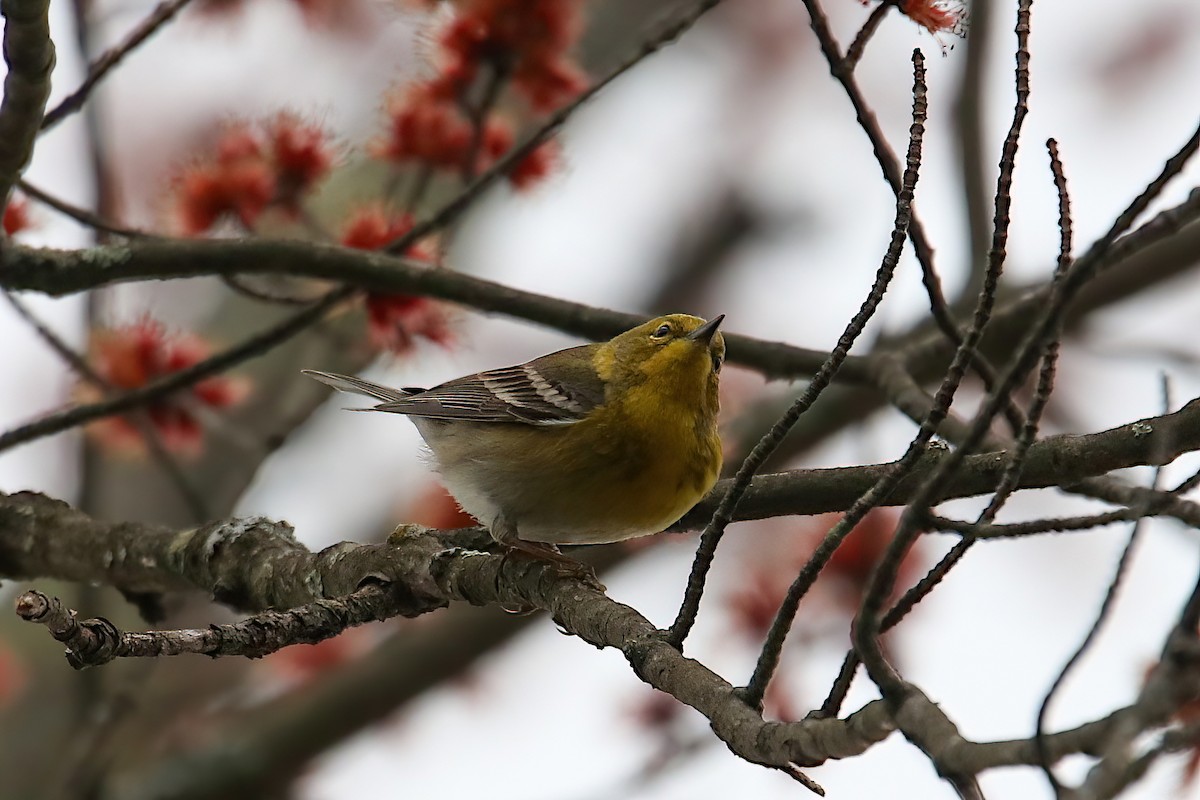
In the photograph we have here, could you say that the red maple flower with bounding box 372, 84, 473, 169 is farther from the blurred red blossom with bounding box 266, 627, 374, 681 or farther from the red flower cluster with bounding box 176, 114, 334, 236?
the blurred red blossom with bounding box 266, 627, 374, 681

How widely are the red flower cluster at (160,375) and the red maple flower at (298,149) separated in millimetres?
741

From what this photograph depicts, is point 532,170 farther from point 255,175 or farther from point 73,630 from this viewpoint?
point 73,630

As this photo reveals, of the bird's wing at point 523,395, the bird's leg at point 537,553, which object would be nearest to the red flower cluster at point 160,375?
the bird's wing at point 523,395

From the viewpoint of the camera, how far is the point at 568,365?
15.2 feet

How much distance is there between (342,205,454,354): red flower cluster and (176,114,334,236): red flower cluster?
26 centimetres

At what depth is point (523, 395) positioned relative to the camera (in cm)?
448

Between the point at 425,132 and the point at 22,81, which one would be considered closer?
the point at 22,81

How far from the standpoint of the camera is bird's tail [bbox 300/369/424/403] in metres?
4.78

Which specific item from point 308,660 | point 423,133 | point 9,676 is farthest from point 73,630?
point 9,676

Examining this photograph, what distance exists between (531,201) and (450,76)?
57 cm

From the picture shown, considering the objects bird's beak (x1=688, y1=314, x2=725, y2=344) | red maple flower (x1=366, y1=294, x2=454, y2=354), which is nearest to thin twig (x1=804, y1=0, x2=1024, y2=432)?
bird's beak (x1=688, y1=314, x2=725, y2=344)

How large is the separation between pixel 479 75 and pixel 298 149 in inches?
28.5

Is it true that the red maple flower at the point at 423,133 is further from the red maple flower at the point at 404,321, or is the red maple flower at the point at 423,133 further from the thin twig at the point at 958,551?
the thin twig at the point at 958,551

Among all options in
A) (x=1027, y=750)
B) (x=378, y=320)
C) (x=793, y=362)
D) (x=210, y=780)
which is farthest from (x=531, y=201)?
(x=1027, y=750)
